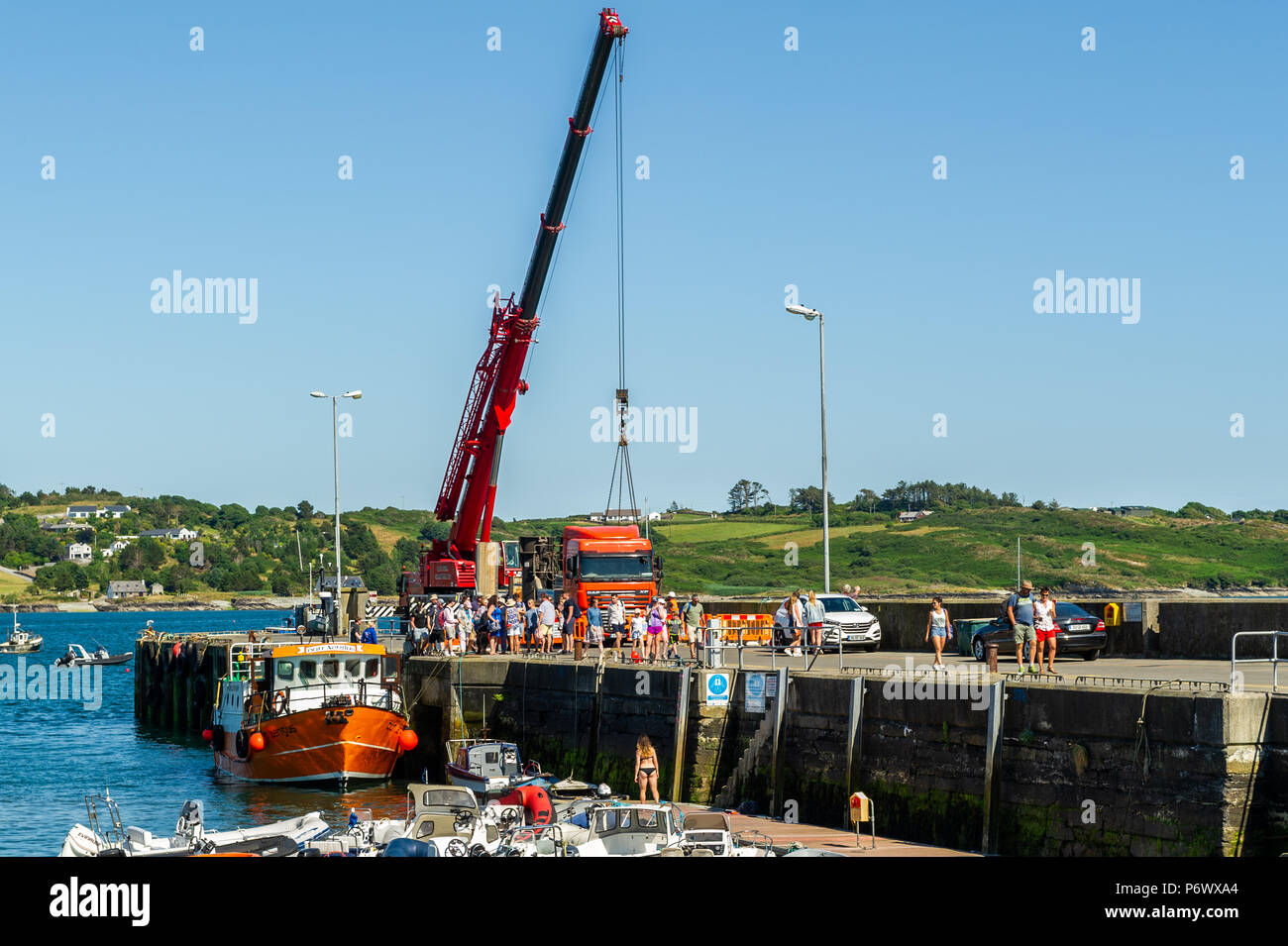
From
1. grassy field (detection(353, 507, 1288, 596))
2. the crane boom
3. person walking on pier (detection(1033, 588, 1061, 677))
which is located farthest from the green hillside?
person walking on pier (detection(1033, 588, 1061, 677))

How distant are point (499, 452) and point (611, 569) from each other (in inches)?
443

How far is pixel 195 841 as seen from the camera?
2112 centimetres

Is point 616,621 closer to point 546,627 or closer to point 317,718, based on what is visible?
point 546,627

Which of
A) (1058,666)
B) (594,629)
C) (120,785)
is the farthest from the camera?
(120,785)

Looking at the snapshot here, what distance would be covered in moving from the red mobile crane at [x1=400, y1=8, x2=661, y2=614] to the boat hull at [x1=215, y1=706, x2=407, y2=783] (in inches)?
338

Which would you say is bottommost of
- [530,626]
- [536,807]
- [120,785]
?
[120,785]

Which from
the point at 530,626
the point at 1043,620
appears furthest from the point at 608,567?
the point at 1043,620

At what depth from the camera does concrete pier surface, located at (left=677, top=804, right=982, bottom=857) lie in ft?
66.5

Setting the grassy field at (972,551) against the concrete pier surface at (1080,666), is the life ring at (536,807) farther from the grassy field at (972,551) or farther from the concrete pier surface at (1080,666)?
the grassy field at (972,551)

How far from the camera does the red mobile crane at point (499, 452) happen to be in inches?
1797

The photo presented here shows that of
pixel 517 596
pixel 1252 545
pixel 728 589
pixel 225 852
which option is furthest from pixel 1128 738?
pixel 1252 545
